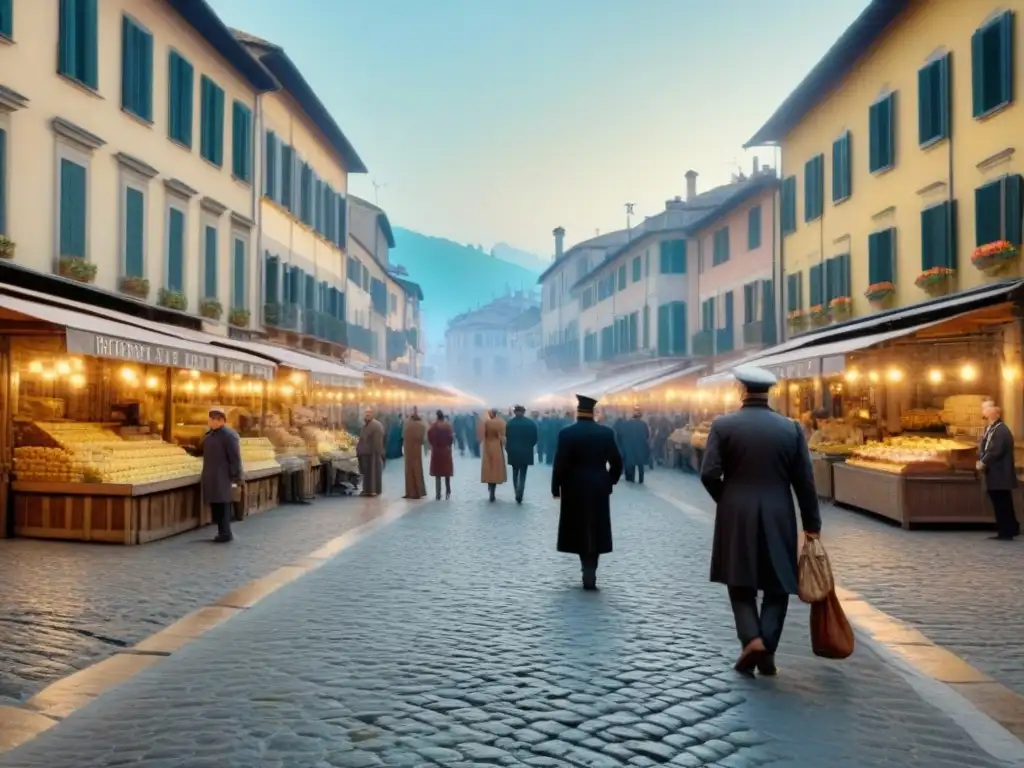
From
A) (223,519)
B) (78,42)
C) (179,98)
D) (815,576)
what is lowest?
(223,519)

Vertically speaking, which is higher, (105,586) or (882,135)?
(882,135)

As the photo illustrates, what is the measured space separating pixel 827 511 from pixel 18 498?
463 inches

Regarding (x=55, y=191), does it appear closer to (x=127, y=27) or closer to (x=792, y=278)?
(x=127, y=27)

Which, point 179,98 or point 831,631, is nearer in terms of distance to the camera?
point 831,631

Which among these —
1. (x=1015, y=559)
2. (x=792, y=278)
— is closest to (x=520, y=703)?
(x=1015, y=559)

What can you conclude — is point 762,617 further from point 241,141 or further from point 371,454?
point 241,141

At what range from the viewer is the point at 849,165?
24203 millimetres

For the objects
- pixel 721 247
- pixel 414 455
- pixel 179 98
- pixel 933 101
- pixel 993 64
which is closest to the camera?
pixel 993 64

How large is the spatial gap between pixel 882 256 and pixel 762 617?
55.6ft

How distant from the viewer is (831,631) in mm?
6340

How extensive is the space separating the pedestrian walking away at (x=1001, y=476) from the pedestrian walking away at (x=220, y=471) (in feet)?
30.1

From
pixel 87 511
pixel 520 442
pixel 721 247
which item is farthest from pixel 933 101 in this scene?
pixel 721 247

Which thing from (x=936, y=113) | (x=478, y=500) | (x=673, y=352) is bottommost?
(x=478, y=500)

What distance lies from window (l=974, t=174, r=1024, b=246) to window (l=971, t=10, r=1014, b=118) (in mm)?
1221
